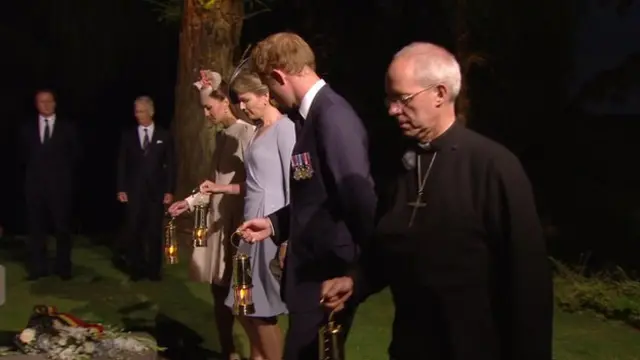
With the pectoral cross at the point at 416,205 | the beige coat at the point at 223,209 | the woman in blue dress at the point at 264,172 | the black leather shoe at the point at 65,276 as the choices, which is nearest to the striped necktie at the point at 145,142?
the black leather shoe at the point at 65,276

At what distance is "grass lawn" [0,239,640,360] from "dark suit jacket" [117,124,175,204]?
86cm

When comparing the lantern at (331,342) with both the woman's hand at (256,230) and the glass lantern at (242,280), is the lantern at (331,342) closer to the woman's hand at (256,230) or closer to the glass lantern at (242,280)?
the woman's hand at (256,230)

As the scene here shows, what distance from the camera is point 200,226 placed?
572 centimetres

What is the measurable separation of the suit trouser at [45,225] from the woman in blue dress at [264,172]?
4.80m

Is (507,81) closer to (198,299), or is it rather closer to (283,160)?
(198,299)

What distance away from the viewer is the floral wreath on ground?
→ 5.50 meters

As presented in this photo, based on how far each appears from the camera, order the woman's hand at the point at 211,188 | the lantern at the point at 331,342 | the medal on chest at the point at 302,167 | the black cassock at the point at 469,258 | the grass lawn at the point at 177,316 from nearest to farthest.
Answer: the black cassock at the point at 469,258, the lantern at the point at 331,342, the medal on chest at the point at 302,167, the woman's hand at the point at 211,188, the grass lawn at the point at 177,316

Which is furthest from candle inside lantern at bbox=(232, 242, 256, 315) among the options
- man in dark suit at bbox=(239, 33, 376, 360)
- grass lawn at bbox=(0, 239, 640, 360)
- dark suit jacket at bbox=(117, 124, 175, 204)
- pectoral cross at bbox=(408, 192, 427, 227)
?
dark suit jacket at bbox=(117, 124, 175, 204)

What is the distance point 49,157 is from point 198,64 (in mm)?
2474

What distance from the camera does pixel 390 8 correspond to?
1519 cm

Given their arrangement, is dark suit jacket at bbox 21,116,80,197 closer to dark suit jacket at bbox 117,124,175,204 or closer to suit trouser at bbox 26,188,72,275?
suit trouser at bbox 26,188,72,275

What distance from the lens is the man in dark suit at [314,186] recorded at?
3.65 meters

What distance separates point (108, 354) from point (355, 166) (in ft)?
8.24

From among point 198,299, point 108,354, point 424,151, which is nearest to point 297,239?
point 424,151
